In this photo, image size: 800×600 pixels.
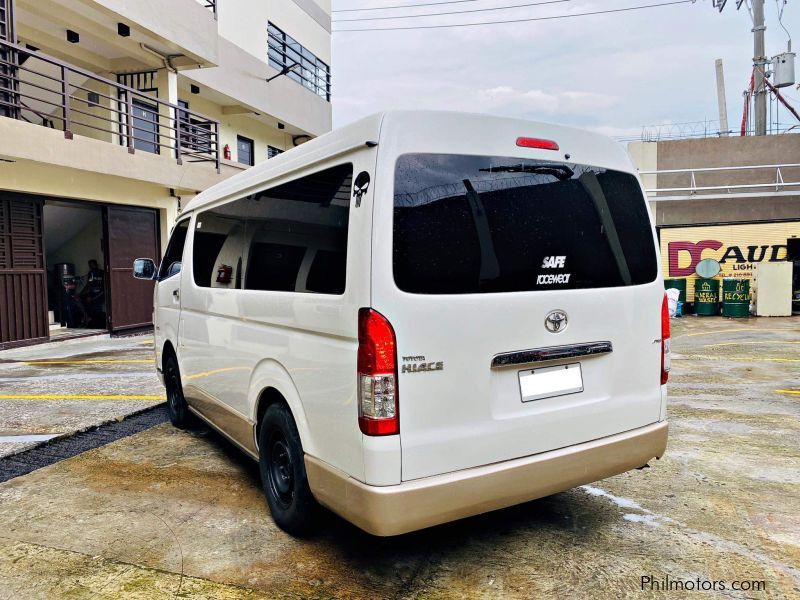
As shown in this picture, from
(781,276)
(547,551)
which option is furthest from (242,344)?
(781,276)

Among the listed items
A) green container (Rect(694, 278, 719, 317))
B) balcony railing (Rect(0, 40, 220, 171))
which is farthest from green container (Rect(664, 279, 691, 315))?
balcony railing (Rect(0, 40, 220, 171))

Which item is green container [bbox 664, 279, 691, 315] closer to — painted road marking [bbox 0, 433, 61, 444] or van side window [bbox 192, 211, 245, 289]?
van side window [bbox 192, 211, 245, 289]

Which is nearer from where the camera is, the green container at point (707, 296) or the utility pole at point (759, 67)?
the green container at point (707, 296)

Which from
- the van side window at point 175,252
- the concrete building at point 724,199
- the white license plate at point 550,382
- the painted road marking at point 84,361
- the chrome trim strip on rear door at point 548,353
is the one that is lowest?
the painted road marking at point 84,361

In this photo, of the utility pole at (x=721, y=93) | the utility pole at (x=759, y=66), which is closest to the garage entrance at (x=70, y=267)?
the utility pole at (x=759, y=66)

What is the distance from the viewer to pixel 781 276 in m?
15.3

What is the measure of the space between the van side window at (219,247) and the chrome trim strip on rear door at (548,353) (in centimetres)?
182

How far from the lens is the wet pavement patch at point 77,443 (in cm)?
448

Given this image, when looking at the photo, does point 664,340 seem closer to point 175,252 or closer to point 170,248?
point 175,252

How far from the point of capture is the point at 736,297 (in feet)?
50.2

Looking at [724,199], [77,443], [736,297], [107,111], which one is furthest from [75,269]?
[724,199]

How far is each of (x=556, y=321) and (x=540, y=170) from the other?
0.74m

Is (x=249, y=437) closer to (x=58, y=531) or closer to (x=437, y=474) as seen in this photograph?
(x=58, y=531)

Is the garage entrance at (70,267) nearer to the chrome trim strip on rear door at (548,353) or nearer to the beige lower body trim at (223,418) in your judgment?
the beige lower body trim at (223,418)
